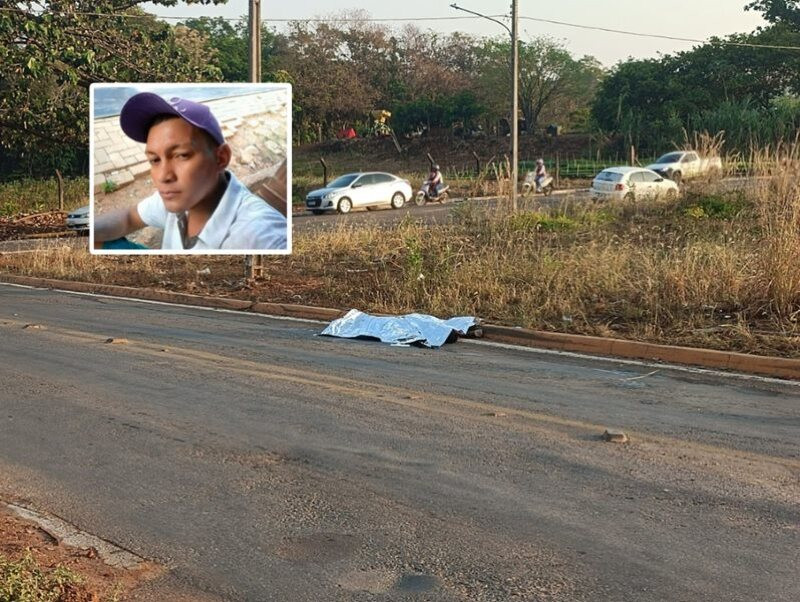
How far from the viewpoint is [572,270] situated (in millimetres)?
14406

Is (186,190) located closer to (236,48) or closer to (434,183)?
(434,183)

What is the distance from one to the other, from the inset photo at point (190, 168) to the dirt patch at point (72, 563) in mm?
8772

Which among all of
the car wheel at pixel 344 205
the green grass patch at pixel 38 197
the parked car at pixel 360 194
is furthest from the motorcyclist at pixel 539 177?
the green grass patch at pixel 38 197

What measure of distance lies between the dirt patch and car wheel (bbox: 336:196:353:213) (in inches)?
1172

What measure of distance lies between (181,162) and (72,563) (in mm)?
9261

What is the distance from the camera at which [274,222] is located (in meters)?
15.1

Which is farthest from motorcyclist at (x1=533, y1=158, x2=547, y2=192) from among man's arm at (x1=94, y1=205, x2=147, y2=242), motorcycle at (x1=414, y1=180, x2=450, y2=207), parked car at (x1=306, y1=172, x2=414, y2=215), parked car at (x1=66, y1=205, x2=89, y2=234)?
man's arm at (x1=94, y1=205, x2=147, y2=242)

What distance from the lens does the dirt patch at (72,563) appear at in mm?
4402

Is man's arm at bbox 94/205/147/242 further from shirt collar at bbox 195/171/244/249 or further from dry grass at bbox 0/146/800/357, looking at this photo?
dry grass at bbox 0/146/800/357

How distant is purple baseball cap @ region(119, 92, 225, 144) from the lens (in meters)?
13.9

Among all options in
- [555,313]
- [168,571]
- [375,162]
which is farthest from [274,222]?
[375,162]

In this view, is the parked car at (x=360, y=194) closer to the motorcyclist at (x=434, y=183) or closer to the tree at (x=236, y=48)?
the motorcyclist at (x=434, y=183)

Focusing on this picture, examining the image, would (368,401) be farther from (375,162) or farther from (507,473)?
(375,162)

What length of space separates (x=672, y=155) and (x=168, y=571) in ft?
119
